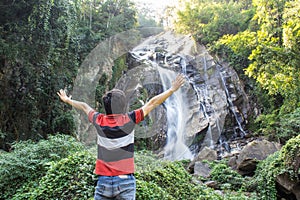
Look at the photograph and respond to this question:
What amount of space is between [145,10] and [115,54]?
13.6 meters

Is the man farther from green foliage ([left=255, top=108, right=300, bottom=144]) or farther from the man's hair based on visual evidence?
green foliage ([left=255, top=108, right=300, bottom=144])

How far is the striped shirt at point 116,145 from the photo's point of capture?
7.17ft

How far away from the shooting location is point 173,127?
14.2 metres

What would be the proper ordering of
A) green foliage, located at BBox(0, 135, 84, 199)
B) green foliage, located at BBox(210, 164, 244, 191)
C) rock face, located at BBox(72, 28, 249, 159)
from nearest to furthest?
green foliage, located at BBox(0, 135, 84, 199) → green foliage, located at BBox(210, 164, 244, 191) → rock face, located at BBox(72, 28, 249, 159)

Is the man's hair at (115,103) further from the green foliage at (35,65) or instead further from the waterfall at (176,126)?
the waterfall at (176,126)

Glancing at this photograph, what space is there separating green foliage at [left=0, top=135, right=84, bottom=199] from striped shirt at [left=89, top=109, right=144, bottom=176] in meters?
2.49

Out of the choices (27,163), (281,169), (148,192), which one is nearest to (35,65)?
(27,163)

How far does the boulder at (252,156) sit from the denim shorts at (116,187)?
23.7 ft

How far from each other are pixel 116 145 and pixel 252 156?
758cm

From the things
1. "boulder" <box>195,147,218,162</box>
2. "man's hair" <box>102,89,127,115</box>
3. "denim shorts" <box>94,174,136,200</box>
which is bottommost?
"boulder" <box>195,147,218,162</box>

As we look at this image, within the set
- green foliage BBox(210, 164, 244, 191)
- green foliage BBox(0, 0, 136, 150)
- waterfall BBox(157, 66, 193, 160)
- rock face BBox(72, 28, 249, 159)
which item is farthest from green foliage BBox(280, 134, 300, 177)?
waterfall BBox(157, 66, 193, 160)

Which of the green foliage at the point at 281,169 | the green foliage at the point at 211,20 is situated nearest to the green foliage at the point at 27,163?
the green foliage at the point at 281,169

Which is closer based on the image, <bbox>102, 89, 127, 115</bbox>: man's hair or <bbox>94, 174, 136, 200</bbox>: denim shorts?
<bbox>94, 174, 136, 200</bbox>: denim shorts

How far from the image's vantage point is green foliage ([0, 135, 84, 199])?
4496 millimetres
